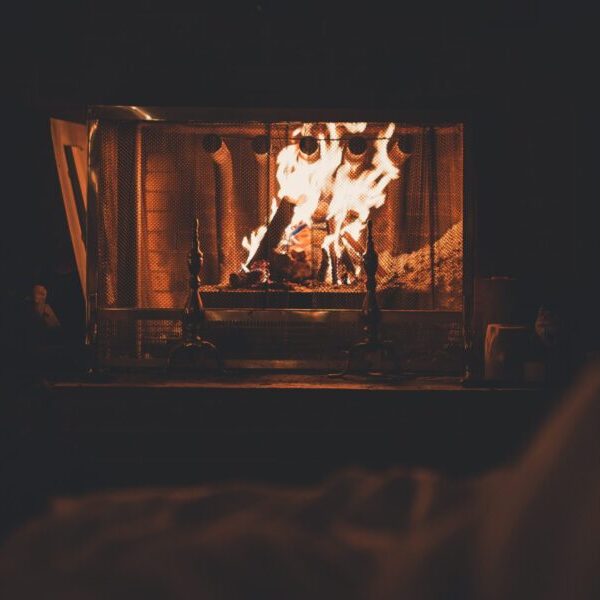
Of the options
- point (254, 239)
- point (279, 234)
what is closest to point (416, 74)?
point (279, 234)

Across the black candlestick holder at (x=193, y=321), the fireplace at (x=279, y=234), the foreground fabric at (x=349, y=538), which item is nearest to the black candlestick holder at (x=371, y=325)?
the fireplace at (x=279, y=234)

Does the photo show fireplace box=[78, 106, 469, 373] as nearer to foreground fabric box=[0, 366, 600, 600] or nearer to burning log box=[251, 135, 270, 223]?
burning log box=[251, 135, 270, 223]

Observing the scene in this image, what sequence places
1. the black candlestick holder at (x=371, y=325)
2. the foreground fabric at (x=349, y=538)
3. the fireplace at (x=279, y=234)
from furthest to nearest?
the fireplace at (x=279, y=234), the black candlestick holder at (x=371, y=325), the foreground fabric at (x=349, y=538)

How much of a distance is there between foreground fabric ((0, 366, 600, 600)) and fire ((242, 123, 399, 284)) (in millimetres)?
2925

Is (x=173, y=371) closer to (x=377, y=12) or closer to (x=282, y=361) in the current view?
(x=282, y=361)

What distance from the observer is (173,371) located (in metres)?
5.20

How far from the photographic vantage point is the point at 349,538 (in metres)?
2.42

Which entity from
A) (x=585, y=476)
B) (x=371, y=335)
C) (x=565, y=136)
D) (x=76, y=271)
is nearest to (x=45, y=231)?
(x=76, y=271)

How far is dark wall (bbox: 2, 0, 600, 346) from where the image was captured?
5.11m

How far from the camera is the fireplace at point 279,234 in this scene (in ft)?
18.0

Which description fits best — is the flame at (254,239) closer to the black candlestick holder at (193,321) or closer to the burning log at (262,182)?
the burning log at (262,182)

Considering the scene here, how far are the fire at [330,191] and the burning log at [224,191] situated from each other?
0.38 ft

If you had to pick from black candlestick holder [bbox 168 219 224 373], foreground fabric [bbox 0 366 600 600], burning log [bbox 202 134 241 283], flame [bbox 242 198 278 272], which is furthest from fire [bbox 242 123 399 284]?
foreground fabric [bbox 0 366 600 600]

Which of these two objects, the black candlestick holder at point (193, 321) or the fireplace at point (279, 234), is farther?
the fireplace at point (279, 234)
